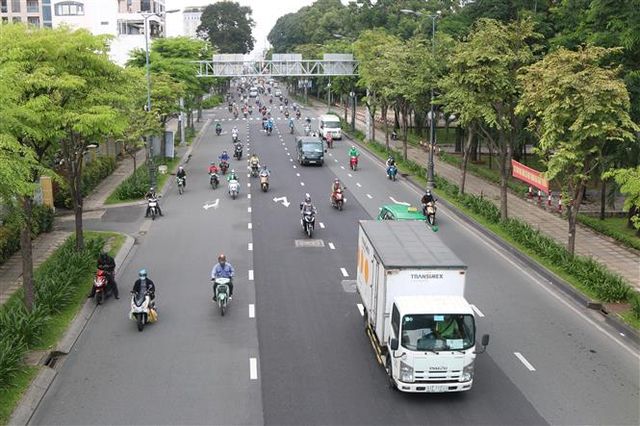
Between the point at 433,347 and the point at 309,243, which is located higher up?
the point at 433,347

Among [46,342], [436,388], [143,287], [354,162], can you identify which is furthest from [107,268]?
[354,162]

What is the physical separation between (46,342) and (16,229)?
10727 millimetres

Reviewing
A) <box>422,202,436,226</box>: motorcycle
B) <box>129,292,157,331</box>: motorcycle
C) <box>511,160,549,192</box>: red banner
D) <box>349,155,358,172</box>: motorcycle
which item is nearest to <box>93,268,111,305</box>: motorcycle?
<box>129,292,157,331</box>: motorcycle

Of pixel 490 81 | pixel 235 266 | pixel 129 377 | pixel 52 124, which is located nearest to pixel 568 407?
pixel 129 377

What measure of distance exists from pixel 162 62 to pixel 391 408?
45275 millimetres

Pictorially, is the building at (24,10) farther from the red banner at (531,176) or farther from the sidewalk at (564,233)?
the red banner at (531,176)

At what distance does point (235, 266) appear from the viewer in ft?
81.5

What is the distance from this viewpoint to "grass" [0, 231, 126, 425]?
13.7 meters

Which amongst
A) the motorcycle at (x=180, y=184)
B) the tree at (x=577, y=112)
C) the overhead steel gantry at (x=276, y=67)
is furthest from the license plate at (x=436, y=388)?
the overhead steel gantry at (x=276, y=67)

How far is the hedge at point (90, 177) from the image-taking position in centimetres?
3441

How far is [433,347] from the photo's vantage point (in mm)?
14000

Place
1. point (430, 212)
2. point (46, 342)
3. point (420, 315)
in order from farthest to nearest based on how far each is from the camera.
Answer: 1. point (430, 212)
2. point (46, 342)
3. point (420, 315)

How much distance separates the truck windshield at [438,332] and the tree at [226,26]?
5492 inches

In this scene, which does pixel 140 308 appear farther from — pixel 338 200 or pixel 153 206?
pixel 338 200
